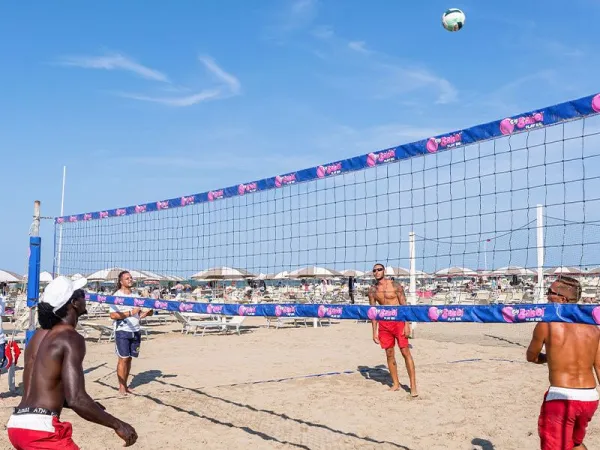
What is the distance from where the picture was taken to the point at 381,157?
549cm

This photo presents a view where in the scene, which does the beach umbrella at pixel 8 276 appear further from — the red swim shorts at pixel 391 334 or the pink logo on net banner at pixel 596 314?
the pink logo on net banner at pixel 596 314

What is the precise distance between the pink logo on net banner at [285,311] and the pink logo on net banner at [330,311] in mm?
318

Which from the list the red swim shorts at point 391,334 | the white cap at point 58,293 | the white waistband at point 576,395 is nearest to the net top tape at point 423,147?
the white waistband at point 576,395

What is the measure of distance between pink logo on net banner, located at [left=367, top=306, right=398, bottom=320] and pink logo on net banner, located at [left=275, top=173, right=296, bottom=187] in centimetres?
205

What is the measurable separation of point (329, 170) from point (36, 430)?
151 inches

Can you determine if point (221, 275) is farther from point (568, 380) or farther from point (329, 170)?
point (568, 380)

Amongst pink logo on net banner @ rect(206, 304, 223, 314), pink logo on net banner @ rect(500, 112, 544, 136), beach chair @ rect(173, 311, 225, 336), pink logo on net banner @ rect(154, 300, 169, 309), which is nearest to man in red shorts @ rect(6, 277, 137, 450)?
pink logo on net banner @ rect(206, 304, 223, 314)

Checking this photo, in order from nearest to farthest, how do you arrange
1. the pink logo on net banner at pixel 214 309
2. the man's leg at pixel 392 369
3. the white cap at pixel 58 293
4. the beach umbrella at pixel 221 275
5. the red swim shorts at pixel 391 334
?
1. the white cap at pixel 58 293
2. the pink logo on net banner at pixel 214 309
3. the red swim shorts at pixel 391 334
4. the man's leg at pixel 392 369
5. the beach umbrella at pixel 221 275

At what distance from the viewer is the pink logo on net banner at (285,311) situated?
17.5 feet

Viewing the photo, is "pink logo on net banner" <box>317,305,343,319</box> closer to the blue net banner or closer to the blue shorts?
the blue net banner

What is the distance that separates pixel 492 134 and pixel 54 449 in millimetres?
3524

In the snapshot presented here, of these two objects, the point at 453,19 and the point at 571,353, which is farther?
the point at 453,19

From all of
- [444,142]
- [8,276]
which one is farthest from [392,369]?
[8,276]

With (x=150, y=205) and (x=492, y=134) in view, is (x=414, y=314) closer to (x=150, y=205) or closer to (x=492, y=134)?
(x=492, y=134)
